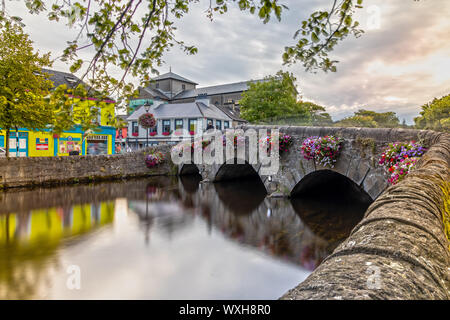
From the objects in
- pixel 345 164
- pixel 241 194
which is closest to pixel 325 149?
pixel 345 164

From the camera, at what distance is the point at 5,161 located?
11305 millimetres

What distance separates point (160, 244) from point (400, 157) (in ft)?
16.8

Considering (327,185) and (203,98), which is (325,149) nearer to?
(327,185)

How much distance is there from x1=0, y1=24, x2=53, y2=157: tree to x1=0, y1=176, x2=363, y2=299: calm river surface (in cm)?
291

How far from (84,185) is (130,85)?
40.9 ft

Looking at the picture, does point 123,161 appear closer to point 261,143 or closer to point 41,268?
point 261,143

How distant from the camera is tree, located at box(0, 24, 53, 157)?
11.0 m

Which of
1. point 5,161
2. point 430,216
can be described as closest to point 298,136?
point 430,216

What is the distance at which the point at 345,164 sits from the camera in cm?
759

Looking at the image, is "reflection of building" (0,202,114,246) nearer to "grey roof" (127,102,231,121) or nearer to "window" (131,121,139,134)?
"grey roof" (127,102,231,121)

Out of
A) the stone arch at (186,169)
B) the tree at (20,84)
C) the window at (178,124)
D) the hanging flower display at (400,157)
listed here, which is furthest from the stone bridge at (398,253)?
the window at (178,124)

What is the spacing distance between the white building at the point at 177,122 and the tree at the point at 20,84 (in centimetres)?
1895

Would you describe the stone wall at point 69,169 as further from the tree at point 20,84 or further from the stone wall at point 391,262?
the stone wall at point 391,262

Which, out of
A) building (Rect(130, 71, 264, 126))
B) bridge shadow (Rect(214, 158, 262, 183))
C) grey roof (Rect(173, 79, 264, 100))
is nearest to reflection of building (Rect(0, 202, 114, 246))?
bridge shadow (Rect(214, 158, 262, 183))
